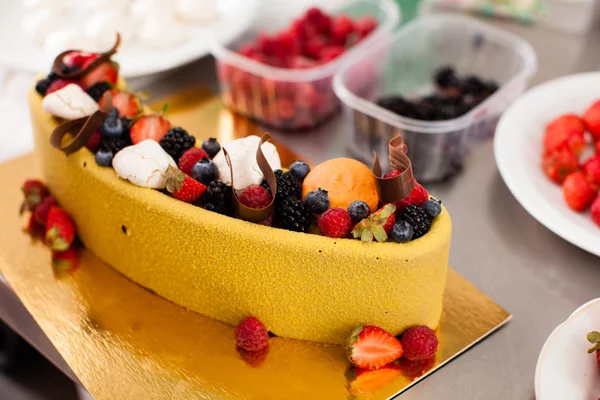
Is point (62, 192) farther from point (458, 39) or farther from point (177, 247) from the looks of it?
point (458, 39)

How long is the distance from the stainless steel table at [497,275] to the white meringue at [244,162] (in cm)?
48

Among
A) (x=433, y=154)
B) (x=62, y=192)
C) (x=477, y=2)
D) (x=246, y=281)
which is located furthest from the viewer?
(x=477, y=2)

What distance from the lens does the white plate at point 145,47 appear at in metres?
2.01

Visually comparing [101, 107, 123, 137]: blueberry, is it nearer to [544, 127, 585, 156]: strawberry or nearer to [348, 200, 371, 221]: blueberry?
[348, 200, 371, 221]: blueberry

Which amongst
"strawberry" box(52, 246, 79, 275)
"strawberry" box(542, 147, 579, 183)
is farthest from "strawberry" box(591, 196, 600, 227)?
"strawberry" box(52, 246, 79, 275)

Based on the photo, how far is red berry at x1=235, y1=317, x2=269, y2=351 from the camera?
1.28m

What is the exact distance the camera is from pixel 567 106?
A: 185cm

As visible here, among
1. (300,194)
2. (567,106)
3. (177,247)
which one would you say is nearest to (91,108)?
(177,247)

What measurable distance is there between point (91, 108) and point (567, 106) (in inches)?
47.7

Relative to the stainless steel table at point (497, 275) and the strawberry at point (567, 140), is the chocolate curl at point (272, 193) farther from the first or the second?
the strawberry at point (567, 140)

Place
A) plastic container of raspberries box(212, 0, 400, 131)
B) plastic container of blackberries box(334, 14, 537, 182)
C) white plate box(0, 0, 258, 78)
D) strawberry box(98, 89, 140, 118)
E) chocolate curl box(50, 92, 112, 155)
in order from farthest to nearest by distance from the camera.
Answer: white plate box(0, 0, 258, 78) → plastic container of raspberries box(212, 0, 400, 131) → plastic container of blackberries box(334, 14, 537, 182) → strawberry box(98, 89, 140, 118) → chocolate curl box(50, 92, 112, 155)

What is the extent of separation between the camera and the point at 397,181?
1.16 meters

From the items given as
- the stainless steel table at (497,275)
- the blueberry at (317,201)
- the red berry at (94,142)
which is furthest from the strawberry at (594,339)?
the red berry at (94,142)

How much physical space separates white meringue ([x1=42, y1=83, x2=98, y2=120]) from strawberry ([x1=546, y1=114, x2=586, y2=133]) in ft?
3.55
